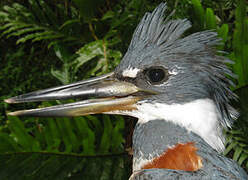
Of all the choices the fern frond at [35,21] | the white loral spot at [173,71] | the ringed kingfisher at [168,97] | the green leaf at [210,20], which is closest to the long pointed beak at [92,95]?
the ringed kingfisher at [168,97]

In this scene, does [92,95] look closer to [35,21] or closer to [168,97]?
[168,97]

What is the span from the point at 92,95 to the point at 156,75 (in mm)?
291

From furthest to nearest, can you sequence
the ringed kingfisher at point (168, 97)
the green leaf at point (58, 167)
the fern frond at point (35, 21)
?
the fern frond at point (35, 21) → the green leaf at point (58, 167) → the ringed kingfisher at point (168, 97)

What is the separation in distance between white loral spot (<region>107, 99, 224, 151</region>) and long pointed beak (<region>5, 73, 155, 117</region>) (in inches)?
2.7

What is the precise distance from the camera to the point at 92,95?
3.75ft

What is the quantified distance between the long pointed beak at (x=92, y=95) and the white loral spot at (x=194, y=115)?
0.07 meters

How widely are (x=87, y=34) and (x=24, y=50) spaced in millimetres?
1561

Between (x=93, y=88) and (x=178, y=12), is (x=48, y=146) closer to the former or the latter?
(x=93, y=88)

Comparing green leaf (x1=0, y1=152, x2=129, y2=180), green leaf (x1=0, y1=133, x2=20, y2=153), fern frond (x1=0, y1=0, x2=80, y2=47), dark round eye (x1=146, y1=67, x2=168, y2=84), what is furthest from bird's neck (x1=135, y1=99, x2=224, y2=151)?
fern frond (x1=0, y1=0, x2=80, y2=47)

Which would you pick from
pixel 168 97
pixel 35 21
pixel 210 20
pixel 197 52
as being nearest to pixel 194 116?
pixel 168 97

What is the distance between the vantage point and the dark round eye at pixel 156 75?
3.57 ft

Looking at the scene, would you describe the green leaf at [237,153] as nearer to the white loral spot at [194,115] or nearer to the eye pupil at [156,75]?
the white loral spot at [194,115]

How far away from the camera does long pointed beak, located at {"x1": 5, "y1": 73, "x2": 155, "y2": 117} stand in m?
1.12

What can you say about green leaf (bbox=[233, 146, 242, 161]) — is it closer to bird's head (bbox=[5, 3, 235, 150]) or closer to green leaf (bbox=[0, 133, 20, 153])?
bird's head (bbox=[5, 3, 235, 150])
